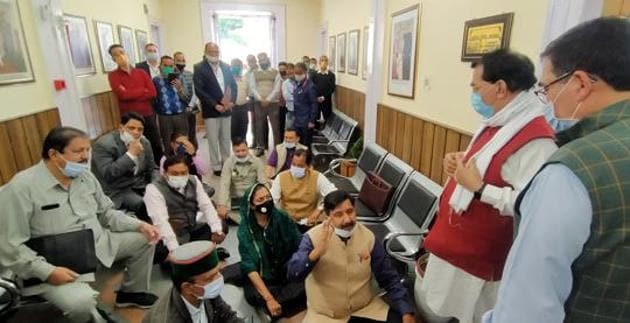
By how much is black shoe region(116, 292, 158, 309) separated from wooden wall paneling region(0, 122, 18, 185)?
122 cm

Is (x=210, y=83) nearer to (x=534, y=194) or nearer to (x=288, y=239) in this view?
(x=288, y=239)

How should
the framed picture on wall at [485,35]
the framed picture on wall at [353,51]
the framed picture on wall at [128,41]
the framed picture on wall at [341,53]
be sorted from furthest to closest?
the framed picture on wall at [341,53] < the framed picture on wall at [353,51] < the framed picture on wall at [128,41] < the framed picture on wall at [485,35]

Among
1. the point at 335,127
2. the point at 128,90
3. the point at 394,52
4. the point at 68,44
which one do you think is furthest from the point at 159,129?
the point at 394,52

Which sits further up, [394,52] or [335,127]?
[394,52]

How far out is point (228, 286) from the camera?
2.62 meters

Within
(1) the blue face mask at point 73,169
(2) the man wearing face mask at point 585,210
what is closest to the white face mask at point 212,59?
(1) the blue face mask at point 73,169

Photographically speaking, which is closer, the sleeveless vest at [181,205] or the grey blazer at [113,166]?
the sleeveless vest at [181,205]

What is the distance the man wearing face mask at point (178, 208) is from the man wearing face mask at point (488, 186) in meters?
1.89

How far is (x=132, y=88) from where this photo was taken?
165 inches

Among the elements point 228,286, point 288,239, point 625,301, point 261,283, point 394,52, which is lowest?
point 228,286

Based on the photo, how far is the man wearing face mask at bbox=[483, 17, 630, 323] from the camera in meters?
0.69

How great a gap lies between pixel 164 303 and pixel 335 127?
15.6 ft

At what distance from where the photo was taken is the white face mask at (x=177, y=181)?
105 inches

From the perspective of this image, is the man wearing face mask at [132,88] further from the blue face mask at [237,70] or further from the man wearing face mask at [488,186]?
the man wearing face mask at [488,186]
